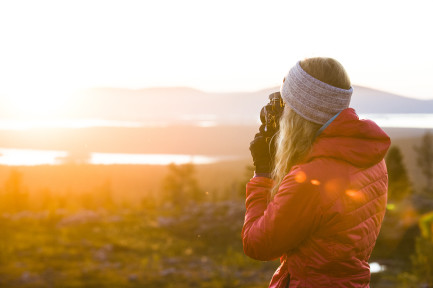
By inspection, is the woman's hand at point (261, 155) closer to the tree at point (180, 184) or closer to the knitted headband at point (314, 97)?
the knitted headband at point (314, 97)

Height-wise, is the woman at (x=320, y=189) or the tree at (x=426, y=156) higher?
the woman at (x=320, y=189)

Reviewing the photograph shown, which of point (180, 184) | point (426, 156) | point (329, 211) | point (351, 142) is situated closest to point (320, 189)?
point (329, 211)

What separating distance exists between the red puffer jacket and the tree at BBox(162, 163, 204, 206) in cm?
2659

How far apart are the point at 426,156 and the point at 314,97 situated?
45733 millimetres

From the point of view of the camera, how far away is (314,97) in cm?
183

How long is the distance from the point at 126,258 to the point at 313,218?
10298 millimetres

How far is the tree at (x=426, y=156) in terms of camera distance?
42.6 metres

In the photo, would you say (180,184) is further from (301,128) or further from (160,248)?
(301,128)

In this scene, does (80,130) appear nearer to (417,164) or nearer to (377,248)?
(417,164)

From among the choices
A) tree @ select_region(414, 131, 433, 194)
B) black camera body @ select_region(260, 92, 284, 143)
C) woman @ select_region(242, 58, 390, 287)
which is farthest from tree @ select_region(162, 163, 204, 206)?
woman @ select_region(242, 58, 390, 287)

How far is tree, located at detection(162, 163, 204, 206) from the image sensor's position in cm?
3102

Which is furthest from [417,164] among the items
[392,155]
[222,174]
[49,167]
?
[49,167]

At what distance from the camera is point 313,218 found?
5.75 feet

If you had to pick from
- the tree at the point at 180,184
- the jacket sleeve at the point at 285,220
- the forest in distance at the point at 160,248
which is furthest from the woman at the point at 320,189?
the tree at the point at 180,184
